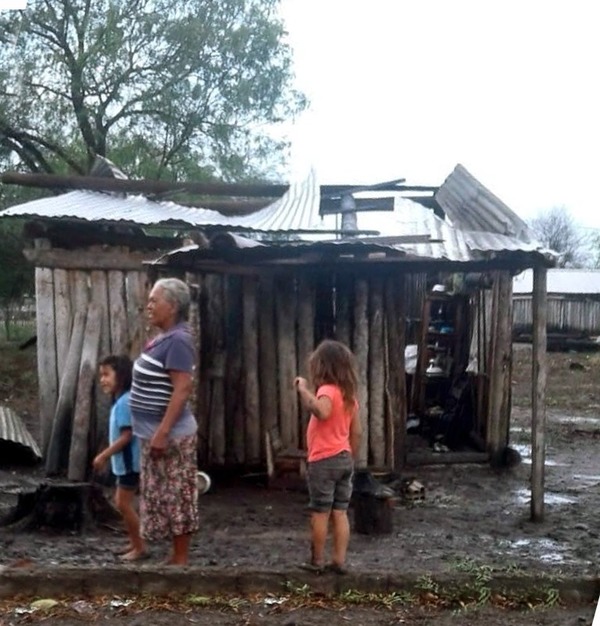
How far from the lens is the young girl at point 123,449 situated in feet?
17.9

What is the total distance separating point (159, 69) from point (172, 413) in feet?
24.4

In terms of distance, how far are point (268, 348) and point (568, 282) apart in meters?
23.7

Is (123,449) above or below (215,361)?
below

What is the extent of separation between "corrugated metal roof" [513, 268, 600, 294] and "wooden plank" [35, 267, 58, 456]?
2157 cm

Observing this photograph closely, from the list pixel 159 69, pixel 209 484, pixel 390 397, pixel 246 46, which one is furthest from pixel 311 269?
pixel 159 69

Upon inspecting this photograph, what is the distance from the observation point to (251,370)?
8.44 m

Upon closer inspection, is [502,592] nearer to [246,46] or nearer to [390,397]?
[390,397]

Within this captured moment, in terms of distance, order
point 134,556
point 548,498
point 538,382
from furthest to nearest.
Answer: point 548,498, point 538,382, point 134,556

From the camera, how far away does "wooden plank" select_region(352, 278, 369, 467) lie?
8.36 metres

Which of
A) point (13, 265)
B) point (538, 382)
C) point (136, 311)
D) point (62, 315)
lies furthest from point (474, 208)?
point (13, 265)

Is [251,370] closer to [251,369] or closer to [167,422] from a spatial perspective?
[251,369]

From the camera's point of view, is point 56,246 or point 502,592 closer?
point 502,592

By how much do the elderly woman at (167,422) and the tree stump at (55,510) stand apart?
4.86 feet

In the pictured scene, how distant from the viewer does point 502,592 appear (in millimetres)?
4641
